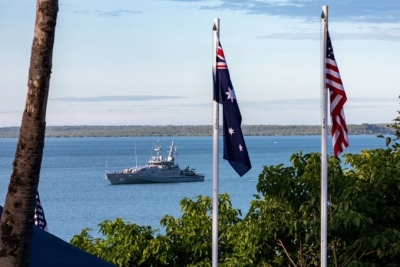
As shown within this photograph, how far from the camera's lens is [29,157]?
7.86 meters

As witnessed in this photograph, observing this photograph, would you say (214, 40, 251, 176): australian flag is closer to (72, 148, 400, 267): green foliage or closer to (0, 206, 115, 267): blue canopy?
(72, 148, 400, 267): green foliage

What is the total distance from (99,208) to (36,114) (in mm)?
61515

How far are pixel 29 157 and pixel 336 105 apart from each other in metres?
5.45

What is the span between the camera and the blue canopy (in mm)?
9500

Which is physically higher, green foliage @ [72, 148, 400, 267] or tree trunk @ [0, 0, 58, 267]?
tree trunk @ [0, 0, 58, 267]

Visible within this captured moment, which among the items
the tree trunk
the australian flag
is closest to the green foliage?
the australian flag

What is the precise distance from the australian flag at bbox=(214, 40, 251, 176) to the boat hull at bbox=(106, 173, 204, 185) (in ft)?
263

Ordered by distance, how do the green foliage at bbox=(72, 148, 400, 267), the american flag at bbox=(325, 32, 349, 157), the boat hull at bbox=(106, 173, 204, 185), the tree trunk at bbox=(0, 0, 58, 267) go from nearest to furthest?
the tree trunk at bbox=(0, 0, 58, 267) < the american flag at bbox=(325, 32, 349, 157) < the green foliage at bbox=(72, 148, 400, 267) < the boat hull at bbox=(106, 173, 204, 185)

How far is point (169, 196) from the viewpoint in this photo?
8019 cm

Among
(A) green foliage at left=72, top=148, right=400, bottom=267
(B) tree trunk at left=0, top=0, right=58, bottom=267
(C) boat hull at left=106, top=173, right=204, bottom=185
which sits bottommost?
(C) boat hull at left=106, top=173, right=204, bottom=185

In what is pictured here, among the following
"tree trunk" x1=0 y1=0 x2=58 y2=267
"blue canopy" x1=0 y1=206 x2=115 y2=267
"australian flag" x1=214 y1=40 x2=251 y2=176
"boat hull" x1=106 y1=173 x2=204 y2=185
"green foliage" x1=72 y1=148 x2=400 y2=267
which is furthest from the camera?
"boat hull" x1=106 y1=173 x2=204 y2=185

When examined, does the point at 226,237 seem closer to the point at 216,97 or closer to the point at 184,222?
the point at 184,222

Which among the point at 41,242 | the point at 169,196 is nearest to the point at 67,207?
the point at 169,196

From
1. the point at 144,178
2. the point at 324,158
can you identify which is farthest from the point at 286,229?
the point at 144,178
